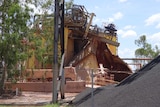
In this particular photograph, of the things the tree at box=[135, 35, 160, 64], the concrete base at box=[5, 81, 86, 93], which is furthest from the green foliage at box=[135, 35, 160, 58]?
the concrete base at box=[5, 81, 86, 93]

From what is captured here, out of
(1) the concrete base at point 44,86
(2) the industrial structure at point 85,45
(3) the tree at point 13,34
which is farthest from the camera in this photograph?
(2) the industrial structure at point 85,45

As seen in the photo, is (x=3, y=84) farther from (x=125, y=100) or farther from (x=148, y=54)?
(x=148, y=54)

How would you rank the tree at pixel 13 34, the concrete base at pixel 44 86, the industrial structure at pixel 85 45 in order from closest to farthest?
the tree at pixel 13 34 → the concrete base at pixel 44 86 → the industrial structure at pixel 85 45

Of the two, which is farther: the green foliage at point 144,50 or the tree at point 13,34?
the green foliage at point 144,50

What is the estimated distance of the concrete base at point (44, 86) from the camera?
20.5m

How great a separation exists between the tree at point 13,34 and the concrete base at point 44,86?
2472 millimetres

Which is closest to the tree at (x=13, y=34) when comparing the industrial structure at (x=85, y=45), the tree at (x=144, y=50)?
the industrial structure at (x=85, y=45)

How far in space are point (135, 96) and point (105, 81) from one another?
1310cm

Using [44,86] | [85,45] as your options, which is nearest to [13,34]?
[44,86]

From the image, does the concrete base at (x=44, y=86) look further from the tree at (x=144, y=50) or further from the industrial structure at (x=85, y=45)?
the tree at (x=144, y=50)

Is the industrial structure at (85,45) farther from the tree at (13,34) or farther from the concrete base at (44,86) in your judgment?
the tree at (13,34)

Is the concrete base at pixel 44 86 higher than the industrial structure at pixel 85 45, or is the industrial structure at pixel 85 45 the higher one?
the industrial structure at pixel 85 45

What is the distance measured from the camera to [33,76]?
23.7 m

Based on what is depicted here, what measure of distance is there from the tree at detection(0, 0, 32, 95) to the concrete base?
2.47 m
